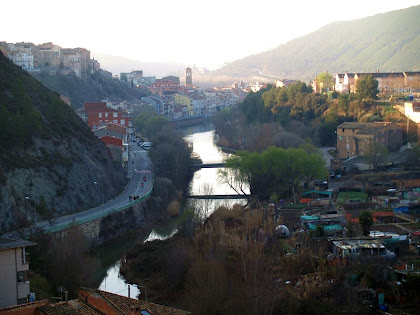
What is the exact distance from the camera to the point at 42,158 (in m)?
19.1

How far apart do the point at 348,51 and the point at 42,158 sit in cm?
10313

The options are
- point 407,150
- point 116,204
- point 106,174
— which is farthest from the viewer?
point 407,150

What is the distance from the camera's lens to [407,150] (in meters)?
25.8

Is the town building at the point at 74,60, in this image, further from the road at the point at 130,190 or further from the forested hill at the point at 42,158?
the forested hill at the point at 42,158

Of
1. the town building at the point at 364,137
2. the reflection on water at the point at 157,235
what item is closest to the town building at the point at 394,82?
the town building at the point at 364,137

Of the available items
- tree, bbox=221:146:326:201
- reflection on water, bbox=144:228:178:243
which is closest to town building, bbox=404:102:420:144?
tree, bbox=221:146:326:201

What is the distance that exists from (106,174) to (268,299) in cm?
1227

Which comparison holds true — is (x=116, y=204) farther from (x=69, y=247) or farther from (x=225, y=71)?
(x=225, y=71)

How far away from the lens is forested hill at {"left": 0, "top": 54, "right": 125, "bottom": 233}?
1711cm

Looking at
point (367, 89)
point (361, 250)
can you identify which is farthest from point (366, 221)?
point (367, 89)

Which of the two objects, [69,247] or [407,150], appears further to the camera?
[407,150]

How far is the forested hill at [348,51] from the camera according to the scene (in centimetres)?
8538

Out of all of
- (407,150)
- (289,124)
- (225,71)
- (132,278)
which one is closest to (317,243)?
(132,278)

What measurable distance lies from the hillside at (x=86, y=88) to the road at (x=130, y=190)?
367 inches
